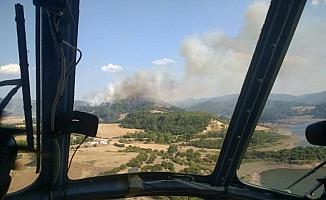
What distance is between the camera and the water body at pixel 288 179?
292cm

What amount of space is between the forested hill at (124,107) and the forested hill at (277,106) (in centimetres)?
15

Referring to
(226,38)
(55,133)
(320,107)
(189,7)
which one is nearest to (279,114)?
(320,107)

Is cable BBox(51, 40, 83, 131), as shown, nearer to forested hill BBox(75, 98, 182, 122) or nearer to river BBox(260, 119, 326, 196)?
forested hill BBox(75, 98, 182, 122)

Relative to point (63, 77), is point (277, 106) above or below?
below

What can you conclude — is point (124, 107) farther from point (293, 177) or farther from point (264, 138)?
point (293, 177)

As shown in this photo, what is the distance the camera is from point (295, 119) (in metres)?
3.07

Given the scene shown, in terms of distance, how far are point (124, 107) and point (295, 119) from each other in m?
1.33

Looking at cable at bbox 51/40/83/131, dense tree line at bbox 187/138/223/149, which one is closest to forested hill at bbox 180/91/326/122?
dense tree line at bbox 187/138/223/149

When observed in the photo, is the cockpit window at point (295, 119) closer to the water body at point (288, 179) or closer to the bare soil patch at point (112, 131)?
the water body at point (288, 179)

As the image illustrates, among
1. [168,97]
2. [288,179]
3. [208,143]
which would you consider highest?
[168,97]

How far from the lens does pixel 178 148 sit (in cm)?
326

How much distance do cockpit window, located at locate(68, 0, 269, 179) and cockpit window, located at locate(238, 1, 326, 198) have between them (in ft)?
0.93

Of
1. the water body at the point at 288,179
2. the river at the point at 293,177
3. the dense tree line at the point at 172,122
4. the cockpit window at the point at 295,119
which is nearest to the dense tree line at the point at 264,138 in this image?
the cockpit window at the point at 295,119

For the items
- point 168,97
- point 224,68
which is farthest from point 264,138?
point 168,97
